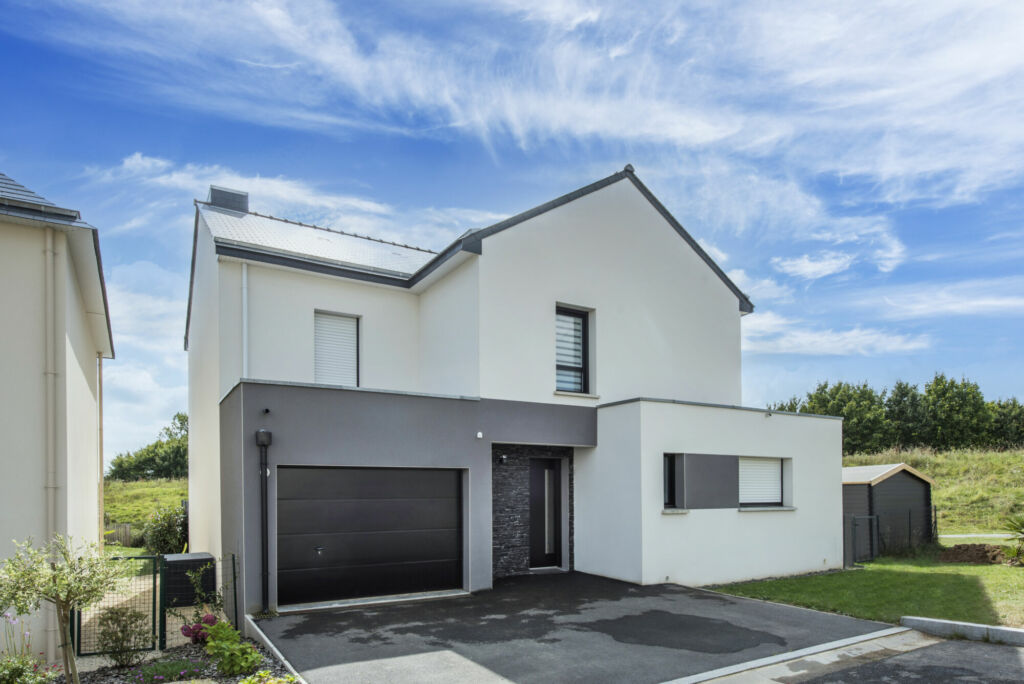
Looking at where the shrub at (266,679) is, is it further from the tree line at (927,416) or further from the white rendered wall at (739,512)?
the tree line at (927,416)

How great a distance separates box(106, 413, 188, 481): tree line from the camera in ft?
146

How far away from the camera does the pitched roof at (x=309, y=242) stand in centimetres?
1270

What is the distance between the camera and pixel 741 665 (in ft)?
22.1

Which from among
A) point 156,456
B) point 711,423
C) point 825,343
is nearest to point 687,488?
point 711,423

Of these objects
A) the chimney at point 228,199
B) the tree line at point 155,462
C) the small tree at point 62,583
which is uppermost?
the chimney at point 228,199

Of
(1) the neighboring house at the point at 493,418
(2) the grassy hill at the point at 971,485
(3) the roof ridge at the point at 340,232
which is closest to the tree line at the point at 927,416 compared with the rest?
(2) the grassy hill at the point at 971,485

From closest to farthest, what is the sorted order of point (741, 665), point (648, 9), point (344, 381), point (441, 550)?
point (741, 665), point (648, 9), point (441, 550), point (344, 381)

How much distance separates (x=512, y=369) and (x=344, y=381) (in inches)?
138

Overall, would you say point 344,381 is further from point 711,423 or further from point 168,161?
point 711,423

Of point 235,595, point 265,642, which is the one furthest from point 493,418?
point 265,642

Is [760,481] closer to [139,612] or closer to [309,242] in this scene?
[309,242]

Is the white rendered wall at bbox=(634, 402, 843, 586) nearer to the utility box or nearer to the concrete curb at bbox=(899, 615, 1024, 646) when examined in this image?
the concrete curb at bbox=(899, 615, 1024, 646)

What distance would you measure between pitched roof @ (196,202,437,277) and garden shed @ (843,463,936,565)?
1217cm

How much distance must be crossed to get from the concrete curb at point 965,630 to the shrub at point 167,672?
27.3 feet
